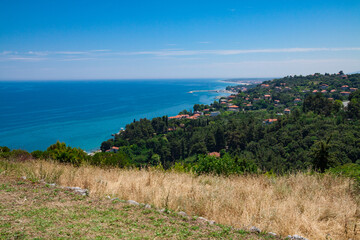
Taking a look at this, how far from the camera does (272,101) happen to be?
8550cm

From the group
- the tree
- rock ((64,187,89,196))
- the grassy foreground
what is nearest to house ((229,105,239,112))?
the tree

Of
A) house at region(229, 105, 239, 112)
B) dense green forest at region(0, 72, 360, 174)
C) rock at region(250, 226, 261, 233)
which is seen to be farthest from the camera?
house at region(229, 105, 239, 112)

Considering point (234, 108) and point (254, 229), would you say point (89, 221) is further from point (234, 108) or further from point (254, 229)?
point (234, 108)

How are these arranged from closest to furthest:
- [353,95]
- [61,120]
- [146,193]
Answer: [146,193] → [353,95] → [61,120]

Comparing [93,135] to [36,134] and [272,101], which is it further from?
[272,101]

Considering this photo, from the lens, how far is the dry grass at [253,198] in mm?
3689

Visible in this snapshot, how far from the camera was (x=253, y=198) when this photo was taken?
4.67m

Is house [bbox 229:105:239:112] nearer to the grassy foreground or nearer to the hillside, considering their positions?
the hillside

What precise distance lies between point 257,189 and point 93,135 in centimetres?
5433

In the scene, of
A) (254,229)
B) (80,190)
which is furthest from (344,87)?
(80,190)

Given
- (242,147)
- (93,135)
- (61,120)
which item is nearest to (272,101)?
(242,147)

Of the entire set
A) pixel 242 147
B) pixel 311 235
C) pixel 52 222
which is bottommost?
pixel 242 147

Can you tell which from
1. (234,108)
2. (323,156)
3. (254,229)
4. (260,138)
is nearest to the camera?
(254,229)

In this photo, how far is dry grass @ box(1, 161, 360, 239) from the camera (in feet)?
12.1
